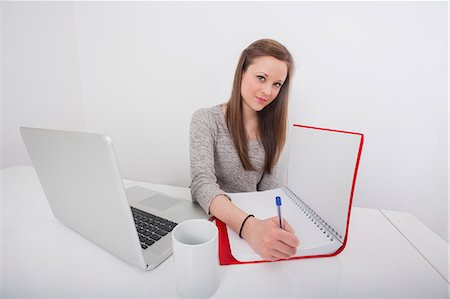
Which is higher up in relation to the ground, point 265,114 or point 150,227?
point 265,114

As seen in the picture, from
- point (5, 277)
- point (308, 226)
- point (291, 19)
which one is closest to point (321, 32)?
point (291, 19)

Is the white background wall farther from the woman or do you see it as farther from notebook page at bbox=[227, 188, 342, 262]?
notebook page at bbox=[227, 188, 342, 262]

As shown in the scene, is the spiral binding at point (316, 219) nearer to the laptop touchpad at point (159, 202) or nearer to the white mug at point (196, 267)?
the white mug at point (196, 267)

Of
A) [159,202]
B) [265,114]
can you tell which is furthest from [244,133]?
[159,202]

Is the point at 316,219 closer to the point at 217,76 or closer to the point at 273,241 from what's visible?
the point at 273,241

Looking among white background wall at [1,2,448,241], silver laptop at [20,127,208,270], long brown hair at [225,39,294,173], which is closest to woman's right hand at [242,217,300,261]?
silver laptop at [20,127,208,270]

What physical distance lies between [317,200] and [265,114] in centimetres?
51

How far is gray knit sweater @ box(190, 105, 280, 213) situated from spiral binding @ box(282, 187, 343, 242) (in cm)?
23

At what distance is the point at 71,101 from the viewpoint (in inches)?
59.7

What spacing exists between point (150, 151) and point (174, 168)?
20 centimetres

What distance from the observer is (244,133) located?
917 mm

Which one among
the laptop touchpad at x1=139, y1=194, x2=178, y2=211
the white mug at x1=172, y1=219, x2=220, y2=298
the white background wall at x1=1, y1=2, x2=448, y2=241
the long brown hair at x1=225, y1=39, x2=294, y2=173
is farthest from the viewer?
the white background wall at x1=1, y1=2, x2=448, y2=241

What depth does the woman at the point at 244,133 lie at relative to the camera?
2.40 ft

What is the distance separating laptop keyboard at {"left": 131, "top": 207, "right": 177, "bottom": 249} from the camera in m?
0.51
